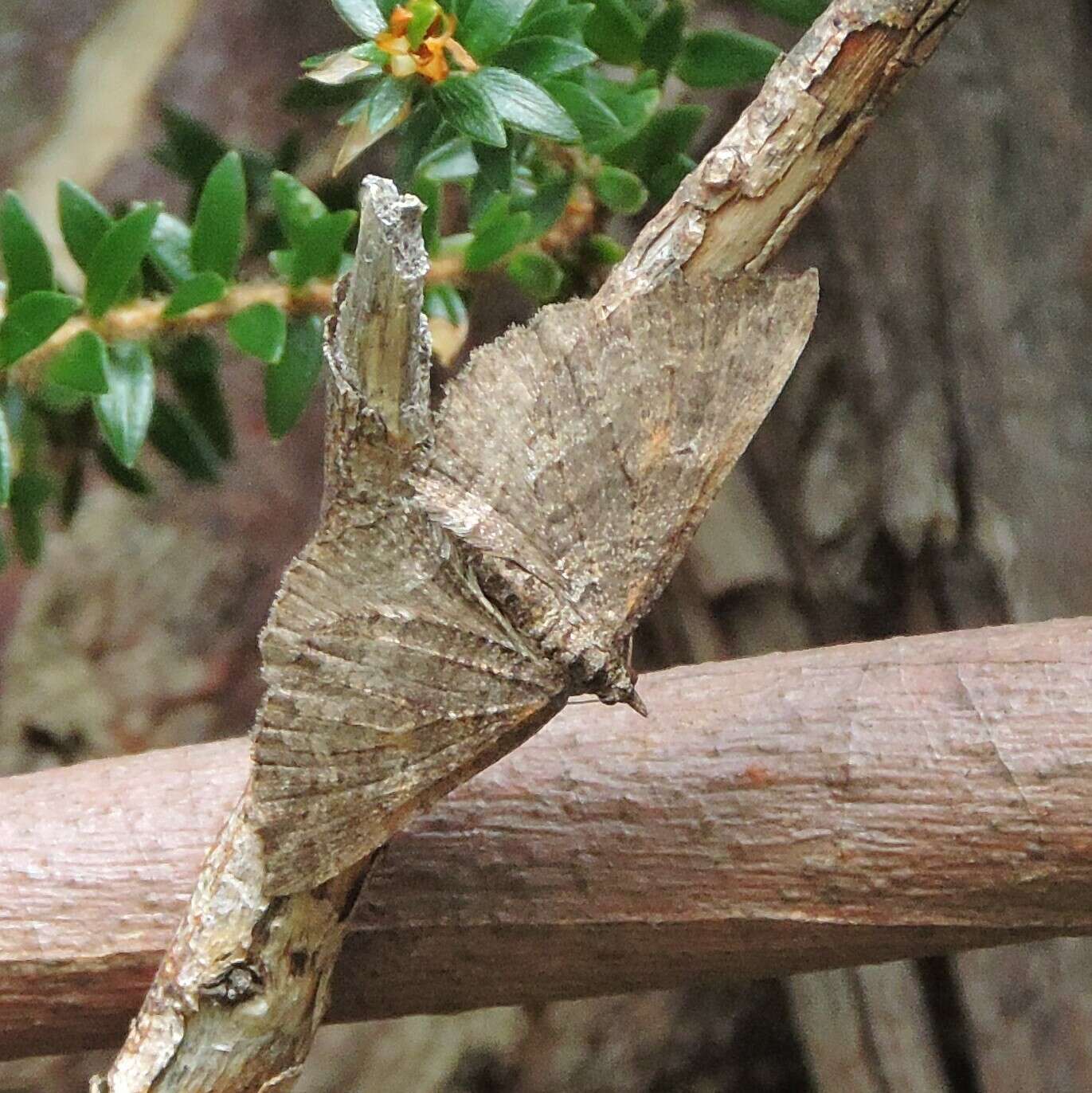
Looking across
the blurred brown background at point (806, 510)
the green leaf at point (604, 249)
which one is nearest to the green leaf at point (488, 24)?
the green leaf at point (604, 249)

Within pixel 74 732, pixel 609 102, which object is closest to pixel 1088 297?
pixel 609 102

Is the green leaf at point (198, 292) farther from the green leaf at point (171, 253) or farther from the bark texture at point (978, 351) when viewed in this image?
the bark texture at point (978, 351)

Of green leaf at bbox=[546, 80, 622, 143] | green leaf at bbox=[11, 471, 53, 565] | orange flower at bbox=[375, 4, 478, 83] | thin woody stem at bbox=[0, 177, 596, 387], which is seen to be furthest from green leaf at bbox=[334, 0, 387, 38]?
green leaf at bbox=[11, 471, 53, 565]

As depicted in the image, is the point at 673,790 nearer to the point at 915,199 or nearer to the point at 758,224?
the point at 758,224

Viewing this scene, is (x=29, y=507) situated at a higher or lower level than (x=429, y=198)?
lower

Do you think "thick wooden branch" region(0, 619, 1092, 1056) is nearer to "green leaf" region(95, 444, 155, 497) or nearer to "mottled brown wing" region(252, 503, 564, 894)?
"mottled brown wing" region(252, 503, 564, 894)

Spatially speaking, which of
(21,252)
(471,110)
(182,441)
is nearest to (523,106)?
(471,110)

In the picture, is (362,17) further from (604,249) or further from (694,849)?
(694,849)
